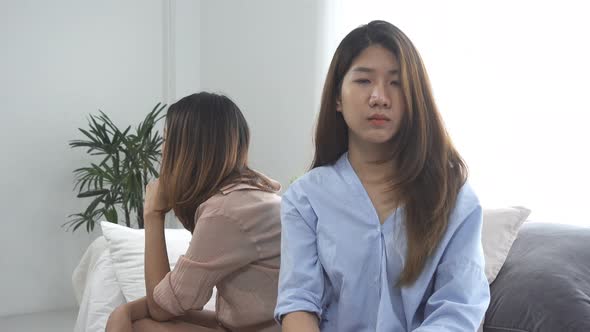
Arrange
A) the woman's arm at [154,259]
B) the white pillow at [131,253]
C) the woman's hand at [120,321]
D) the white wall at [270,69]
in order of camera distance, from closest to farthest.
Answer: the woman's hand at [120,321] < the woman's arm at [154,259] < the white pillow at [131,253] < the white wall at [270,69]

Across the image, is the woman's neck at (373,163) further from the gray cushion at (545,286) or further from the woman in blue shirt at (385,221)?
the gray cushion at (545,286)

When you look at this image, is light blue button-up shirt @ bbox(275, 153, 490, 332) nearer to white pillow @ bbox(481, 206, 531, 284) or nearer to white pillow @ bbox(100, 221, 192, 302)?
white pillow @ bbox(481, 206, 531, 284)

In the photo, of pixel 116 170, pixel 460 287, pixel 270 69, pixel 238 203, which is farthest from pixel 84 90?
pixel 460 287

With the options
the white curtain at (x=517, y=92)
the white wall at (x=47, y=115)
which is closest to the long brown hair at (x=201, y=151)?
the white curtain at (x=517, y=92)

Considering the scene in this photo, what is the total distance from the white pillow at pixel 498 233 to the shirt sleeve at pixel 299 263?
0.54 metres

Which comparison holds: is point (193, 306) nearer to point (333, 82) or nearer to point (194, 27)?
point (333, 82)

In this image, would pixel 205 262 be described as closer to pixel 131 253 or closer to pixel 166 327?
pixel 166 327

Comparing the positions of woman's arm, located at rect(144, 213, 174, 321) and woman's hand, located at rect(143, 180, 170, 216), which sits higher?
woman's hand, located at rect(143, 180, 170, 216)

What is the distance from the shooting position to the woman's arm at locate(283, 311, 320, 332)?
1.35 m

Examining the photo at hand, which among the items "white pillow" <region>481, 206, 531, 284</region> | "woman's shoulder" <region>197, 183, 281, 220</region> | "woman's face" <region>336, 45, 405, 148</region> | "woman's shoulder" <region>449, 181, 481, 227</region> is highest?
"woman's face" <region>336, 45, 405, 148</region>

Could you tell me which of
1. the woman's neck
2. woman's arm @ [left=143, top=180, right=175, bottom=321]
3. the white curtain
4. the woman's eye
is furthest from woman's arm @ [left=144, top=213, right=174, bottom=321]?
the white curtain

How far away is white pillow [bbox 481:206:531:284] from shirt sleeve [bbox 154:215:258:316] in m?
0.60

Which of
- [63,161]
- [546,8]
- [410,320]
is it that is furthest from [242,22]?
[410,320]

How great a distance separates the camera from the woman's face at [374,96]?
140 cm
